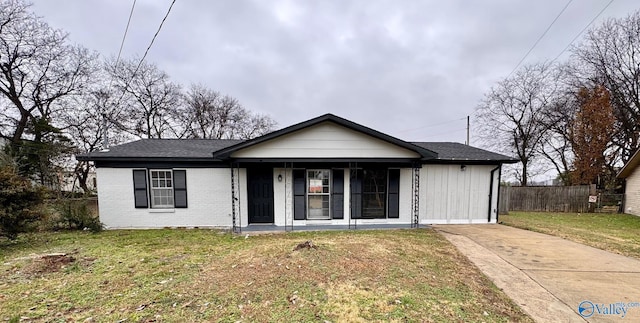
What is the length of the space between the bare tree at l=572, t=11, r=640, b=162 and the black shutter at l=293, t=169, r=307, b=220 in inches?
839

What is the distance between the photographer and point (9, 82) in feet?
48.5

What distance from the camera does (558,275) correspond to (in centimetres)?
432

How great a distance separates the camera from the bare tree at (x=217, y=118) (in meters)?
24.1

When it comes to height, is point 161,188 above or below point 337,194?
above

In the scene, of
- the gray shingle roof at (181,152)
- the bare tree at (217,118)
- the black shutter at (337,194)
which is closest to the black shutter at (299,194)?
the black shutter at (337,194)

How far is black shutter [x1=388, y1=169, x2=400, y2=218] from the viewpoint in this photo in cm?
877

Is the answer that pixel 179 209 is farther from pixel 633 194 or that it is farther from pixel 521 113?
pixel 521 113

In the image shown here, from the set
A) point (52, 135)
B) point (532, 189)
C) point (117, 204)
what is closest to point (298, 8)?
point (117, 204)

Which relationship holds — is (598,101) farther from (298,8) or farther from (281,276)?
(281,276)

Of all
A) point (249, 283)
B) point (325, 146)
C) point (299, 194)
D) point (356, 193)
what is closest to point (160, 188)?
point (299, 194)

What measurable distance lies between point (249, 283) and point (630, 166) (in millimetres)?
20032

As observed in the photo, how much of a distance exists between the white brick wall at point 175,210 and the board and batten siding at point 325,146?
5.44ft

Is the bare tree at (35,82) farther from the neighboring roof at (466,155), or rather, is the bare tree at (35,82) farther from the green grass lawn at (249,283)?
the neighboring roof at (466,155)

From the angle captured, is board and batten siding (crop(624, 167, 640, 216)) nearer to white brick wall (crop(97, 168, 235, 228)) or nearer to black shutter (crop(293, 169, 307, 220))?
black shutter (crop(293, 169, 307, 220))
